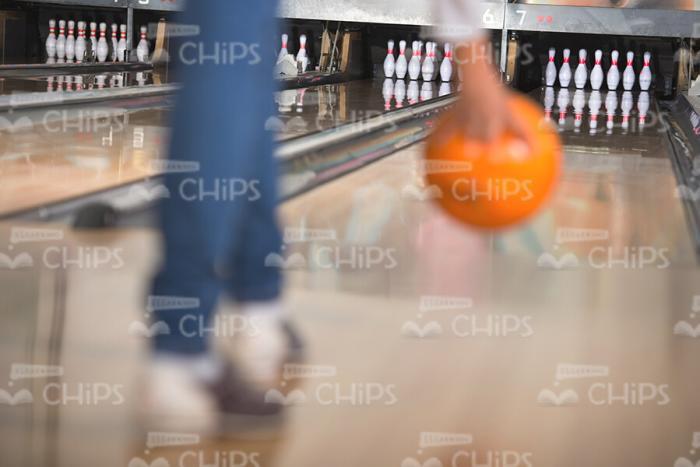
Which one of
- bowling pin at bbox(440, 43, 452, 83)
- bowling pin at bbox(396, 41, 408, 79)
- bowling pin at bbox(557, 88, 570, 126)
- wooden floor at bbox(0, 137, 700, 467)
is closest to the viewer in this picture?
wooden floor at bbox(0, 137, 700, 467)

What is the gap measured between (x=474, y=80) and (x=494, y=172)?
0.62ft

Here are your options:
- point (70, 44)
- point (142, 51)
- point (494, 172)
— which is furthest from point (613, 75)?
point (494, 172)

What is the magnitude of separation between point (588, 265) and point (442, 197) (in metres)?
0.33

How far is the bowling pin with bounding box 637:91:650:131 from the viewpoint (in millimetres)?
3743

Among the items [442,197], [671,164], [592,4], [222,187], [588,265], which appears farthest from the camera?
[592,4]

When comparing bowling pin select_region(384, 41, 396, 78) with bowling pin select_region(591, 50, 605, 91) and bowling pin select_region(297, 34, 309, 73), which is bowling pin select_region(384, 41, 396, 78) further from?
bowling pin select_region(591, 50, 605, 91)

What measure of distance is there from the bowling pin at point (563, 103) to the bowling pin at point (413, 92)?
1.93 ft

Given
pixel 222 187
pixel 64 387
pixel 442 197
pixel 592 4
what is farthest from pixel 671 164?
pixel 592 4

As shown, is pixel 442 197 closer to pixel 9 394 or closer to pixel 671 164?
pixel 9 394

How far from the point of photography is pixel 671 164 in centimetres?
259

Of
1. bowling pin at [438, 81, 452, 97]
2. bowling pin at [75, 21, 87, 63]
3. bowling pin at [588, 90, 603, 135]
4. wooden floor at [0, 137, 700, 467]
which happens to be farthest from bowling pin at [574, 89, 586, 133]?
bowling pin at [75, 21, 87, 63]

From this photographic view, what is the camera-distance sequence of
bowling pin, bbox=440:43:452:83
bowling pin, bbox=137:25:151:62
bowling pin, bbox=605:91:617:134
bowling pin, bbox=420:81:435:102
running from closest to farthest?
bowling pin, bbox=605:91:617:134
bowling pin, bbox=420:81:435:102
bowling pin, bbox=440:43:452:83
bowling pin, bbox=137:25:151:62

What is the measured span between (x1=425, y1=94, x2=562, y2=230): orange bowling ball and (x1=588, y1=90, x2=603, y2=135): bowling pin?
207cm

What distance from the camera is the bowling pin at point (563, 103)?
12.1 ft
